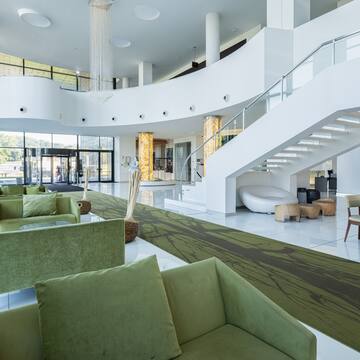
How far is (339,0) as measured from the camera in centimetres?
998

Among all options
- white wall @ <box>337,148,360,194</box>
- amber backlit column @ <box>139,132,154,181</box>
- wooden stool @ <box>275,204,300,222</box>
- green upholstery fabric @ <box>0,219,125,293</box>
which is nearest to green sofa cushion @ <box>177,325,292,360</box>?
green upholstery fabric @ <box>0,219,125,293</box>

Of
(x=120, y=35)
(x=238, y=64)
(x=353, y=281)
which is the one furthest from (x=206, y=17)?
(x=353, y=281)

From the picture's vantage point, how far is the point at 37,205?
5363 millimetres

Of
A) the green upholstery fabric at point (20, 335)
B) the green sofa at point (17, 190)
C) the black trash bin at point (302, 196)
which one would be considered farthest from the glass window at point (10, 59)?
the green upholstery fabric at point (20, 335)

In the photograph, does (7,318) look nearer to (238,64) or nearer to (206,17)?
(238,64)

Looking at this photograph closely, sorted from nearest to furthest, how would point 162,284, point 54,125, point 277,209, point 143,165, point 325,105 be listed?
point 162,284
point 325,105
point 277,209
point 54,125
point 143,165

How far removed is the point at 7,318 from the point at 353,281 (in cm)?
354

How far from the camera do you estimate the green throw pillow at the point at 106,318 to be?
1.36m

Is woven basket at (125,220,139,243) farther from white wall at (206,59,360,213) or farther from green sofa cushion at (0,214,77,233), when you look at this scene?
white wall at (206,59,360,213)

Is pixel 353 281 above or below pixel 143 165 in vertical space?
below

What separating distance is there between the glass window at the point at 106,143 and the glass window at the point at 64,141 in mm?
1787

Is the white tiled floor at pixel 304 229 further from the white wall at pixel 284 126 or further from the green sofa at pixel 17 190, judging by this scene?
the green sofa at pixel 17 190

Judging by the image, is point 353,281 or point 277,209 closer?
point 353,281

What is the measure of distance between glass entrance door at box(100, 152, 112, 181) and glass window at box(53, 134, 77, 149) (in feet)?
6.43
